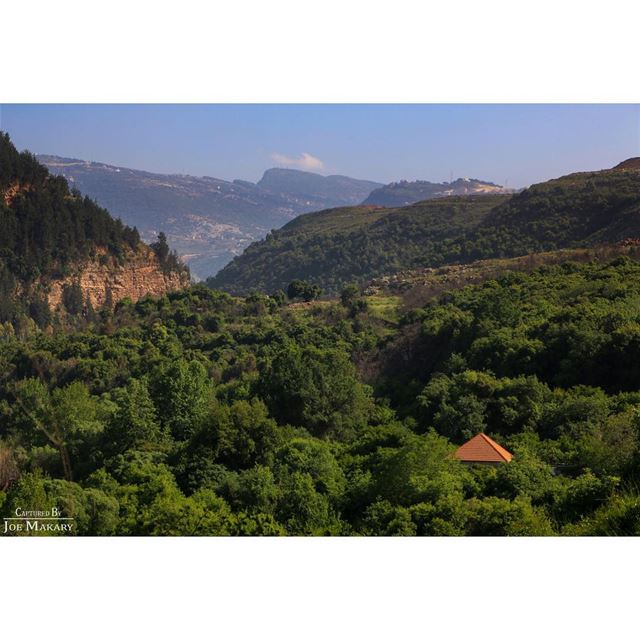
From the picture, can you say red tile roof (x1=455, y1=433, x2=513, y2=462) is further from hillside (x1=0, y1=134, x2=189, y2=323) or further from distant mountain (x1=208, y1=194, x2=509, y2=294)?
distant mountain (x1=208, y1=194, x2=509, y2=294)

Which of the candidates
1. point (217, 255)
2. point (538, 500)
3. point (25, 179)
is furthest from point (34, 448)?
point (217, 255)

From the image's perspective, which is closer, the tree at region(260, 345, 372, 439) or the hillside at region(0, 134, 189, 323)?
the tree at region(260, 345, 372, 439)

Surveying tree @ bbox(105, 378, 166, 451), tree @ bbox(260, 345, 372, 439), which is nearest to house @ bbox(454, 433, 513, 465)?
tree @ bbox(260, 345, 372, 439)

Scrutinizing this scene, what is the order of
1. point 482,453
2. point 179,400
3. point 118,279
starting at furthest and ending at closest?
point 118,279
point 179,400
point 482,453

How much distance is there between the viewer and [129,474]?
14523mm

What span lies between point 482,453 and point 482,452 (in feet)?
0.11

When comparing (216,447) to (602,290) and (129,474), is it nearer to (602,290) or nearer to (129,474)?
(129,474)

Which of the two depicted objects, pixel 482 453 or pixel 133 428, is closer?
pixel 482 453

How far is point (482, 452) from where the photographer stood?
49.5ft

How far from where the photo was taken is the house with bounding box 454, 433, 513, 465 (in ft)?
48.6

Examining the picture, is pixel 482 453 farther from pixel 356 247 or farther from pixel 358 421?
pixel 356 247

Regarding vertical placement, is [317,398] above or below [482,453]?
below

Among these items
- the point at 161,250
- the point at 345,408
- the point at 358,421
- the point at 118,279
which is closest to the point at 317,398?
the point at 345,408

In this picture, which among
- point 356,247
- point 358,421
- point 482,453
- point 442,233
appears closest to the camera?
point 482,453
